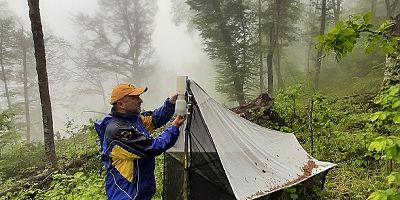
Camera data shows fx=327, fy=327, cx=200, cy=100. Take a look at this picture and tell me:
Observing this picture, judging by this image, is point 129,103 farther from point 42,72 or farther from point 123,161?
point 42,72

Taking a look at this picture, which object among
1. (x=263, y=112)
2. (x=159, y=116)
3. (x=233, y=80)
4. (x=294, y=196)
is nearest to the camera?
(x=159, y=116)

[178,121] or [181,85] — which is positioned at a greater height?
[181,85]

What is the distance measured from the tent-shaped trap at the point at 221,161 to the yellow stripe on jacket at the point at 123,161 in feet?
2.98

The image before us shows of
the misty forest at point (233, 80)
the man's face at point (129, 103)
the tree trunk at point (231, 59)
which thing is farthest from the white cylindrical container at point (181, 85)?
the tree trunk at point (231, 59)

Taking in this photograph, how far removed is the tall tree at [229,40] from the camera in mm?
18500

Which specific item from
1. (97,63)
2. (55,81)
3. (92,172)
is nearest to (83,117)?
(55,81)

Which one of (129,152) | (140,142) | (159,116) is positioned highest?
(159,116)

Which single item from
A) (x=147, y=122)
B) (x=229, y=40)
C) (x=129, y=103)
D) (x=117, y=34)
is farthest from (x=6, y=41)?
(x=129, y=103)

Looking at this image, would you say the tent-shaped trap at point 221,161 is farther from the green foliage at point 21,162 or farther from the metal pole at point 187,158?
the green foliage at point 21,162

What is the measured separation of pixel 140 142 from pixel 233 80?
49.6ft

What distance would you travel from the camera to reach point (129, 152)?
3.47 meters

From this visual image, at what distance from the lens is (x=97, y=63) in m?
32.8

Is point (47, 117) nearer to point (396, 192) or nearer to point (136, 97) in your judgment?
point (136, 97)

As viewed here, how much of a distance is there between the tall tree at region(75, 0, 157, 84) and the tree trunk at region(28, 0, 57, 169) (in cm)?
2516
